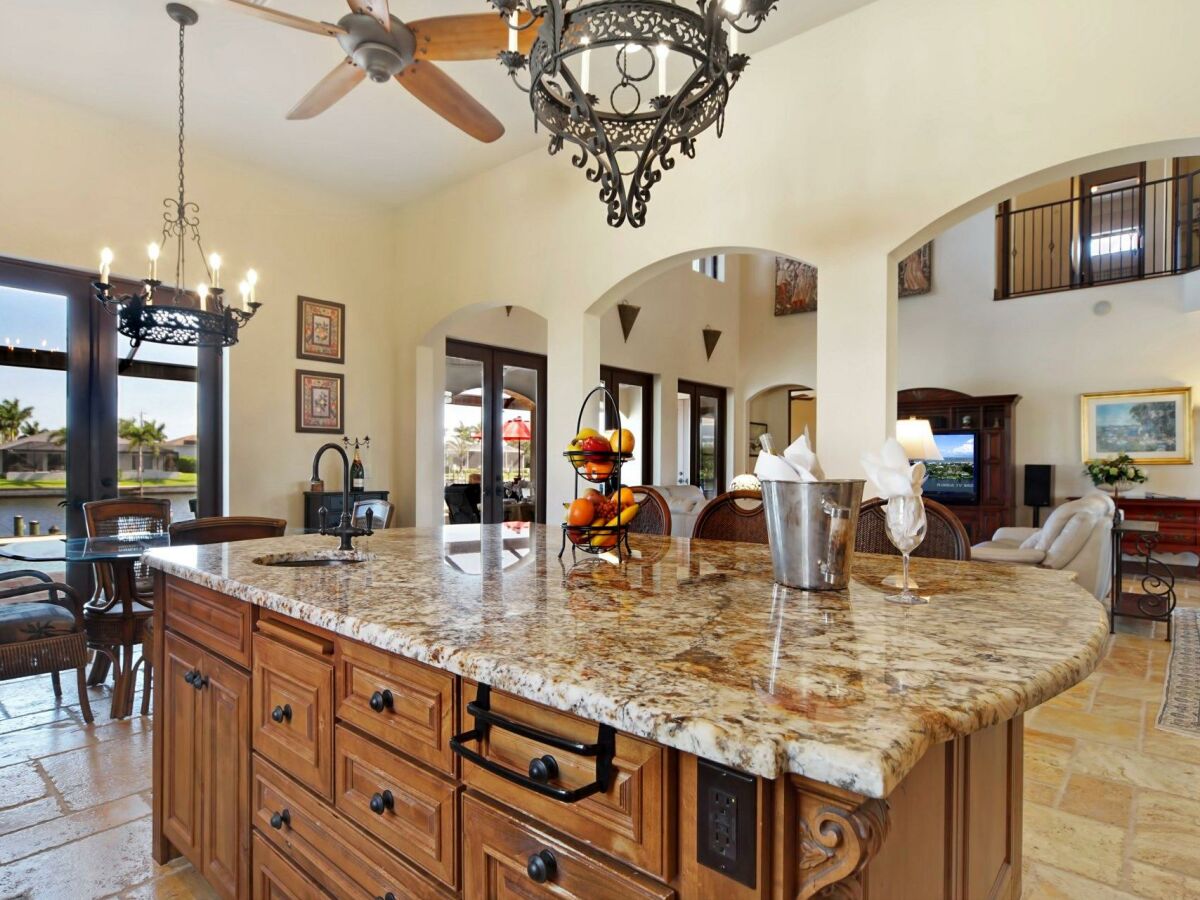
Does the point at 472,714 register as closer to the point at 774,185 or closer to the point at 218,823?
the point at 218,823

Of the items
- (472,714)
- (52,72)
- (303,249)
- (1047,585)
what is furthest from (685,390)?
(472,714)

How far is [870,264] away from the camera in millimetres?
3070

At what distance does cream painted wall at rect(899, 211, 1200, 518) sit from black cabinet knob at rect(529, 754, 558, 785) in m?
8.48

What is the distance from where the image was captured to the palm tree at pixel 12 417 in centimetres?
384

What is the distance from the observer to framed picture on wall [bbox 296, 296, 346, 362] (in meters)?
5.05

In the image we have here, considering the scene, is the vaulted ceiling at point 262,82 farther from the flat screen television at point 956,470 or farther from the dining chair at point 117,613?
the flat screen television at point 956,470

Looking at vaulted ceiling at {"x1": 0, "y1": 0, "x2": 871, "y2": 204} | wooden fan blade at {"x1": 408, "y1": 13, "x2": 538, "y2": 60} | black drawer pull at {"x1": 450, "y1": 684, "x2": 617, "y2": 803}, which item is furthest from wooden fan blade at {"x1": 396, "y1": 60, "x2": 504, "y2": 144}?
black drawer pull at {"x1": 450, "y1": 684, "x2": 617, "y2": 803}

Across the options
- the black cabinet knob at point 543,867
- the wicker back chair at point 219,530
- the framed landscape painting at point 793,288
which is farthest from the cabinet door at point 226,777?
the framed landscape painting at point 793,288

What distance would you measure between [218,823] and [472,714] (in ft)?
3.77

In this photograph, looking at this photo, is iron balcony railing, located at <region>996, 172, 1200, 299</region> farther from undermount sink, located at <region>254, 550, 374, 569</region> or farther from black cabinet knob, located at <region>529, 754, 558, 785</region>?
black cabinet knob, located at <region>529, 754, 558, 785</region>

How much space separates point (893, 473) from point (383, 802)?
3.62 feet

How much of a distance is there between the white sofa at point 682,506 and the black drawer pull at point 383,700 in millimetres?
Result: 4392

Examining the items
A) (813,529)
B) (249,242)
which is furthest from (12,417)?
(813,529)

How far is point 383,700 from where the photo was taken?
110 centimetres
